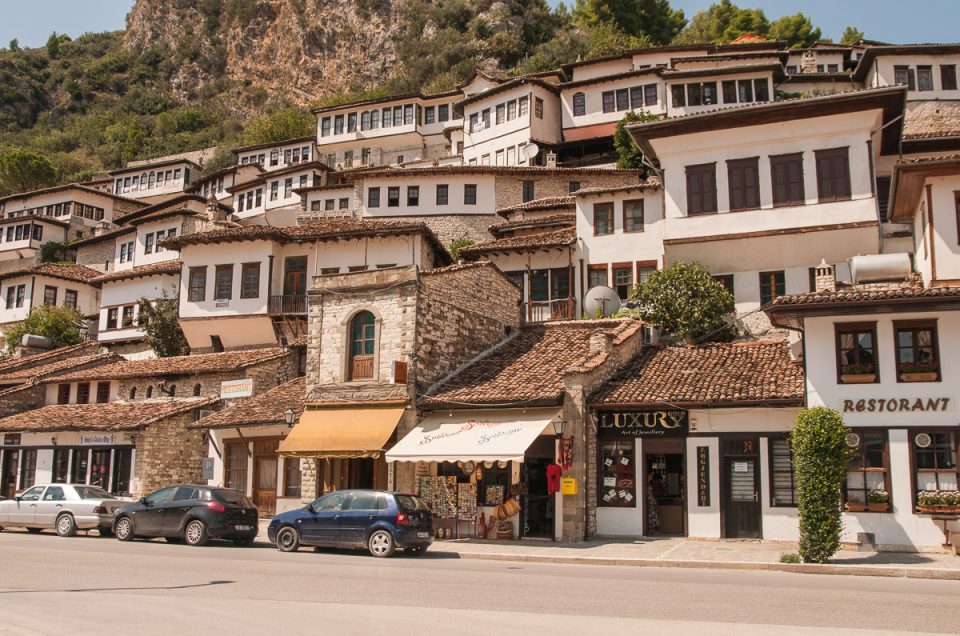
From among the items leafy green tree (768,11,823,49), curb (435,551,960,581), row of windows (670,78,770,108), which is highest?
leafy green tree (768,11,823,49)

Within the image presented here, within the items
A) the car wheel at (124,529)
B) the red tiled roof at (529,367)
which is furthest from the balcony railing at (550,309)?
the car wheel at (124,529)

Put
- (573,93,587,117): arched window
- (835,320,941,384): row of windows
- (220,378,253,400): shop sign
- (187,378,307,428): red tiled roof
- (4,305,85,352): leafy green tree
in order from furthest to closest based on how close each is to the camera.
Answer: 1. (573,93,587,117): arched window
2. (4,305,85,352): leafy green tree
3. (220,378,253,400): shop sign
4. (187,378,307,428): red tiled roof
5. (835,320,941,384): row of windows

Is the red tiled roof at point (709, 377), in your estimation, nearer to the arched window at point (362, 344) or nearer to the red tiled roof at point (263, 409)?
the arched window at point (362, 344)

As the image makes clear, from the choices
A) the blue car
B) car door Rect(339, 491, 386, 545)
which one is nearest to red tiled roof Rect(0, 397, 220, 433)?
the blue car

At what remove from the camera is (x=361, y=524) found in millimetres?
19266

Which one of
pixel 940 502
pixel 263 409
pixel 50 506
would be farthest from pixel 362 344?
pixel 940 502

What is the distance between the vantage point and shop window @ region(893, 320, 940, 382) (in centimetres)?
1978

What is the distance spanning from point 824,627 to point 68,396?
36.0m

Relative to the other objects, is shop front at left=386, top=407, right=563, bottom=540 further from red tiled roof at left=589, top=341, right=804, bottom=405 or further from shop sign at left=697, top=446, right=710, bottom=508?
shop sign at left=697, top=446, right=710, bottom=508

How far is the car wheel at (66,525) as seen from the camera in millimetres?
24141

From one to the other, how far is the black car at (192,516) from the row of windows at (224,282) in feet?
65.3

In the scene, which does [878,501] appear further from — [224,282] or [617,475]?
[224,282]

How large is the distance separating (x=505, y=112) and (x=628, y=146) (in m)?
13.3

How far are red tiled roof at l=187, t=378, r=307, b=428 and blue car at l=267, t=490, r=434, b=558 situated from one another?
713cm
